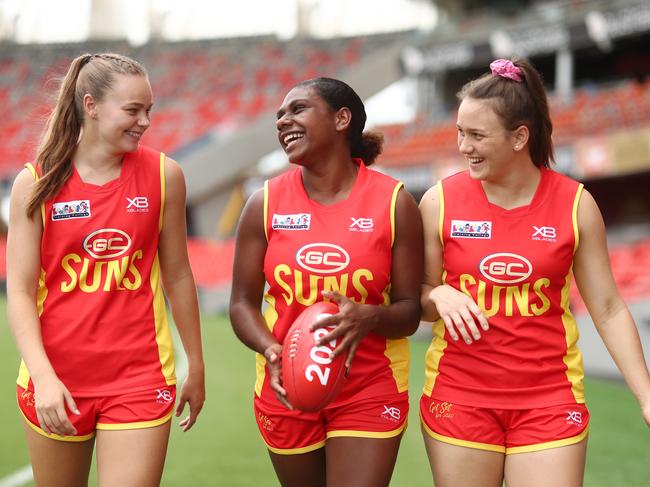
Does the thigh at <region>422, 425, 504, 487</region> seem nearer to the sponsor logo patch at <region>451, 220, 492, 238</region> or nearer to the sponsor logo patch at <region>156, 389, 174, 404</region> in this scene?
the sponsor logo patch at <region>451, 220, 492, 238</region>

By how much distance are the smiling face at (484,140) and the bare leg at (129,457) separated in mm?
1432

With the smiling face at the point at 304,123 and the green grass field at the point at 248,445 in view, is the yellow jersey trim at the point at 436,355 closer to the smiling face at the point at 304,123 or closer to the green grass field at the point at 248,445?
the smiling face at the point at 304,123

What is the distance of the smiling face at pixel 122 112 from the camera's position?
2.94 meters

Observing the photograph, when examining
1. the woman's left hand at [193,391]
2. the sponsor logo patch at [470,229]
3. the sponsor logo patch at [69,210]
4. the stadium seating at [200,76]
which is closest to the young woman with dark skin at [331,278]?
the sponsor logo patch at [470,229]

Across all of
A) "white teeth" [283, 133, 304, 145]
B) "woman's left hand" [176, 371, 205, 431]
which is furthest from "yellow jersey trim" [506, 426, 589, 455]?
"white teeth" [283, 133, 304, 145]

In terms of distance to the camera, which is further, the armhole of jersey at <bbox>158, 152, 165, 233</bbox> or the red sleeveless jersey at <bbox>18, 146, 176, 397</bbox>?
the armhole of jersey at <bbox>158, 152, 165, 233</bbox>

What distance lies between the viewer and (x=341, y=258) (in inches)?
120

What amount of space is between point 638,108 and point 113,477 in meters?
18.3

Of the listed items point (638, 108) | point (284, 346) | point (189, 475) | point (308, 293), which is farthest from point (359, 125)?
point (638, 108)

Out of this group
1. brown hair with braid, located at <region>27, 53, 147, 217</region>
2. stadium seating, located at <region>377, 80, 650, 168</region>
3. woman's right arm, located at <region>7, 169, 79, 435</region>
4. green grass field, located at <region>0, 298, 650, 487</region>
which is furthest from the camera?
stadium seating, located at <region>377, 80, 650, 168</region>

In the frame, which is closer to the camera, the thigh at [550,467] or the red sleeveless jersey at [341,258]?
the thigh at [550,467]

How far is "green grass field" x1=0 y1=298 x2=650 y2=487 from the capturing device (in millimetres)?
5828

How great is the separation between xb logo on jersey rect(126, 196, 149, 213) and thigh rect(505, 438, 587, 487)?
1534mm

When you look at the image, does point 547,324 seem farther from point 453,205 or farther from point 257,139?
point 257,139
